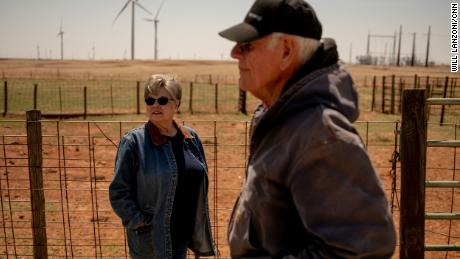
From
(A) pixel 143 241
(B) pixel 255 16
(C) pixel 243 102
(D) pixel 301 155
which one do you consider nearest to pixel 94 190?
(A) pixel 143 241

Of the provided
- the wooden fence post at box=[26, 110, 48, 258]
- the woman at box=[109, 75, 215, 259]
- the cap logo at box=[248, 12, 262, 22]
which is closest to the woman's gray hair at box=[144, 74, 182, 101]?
the woman at box=[109, 75, 215, 259]

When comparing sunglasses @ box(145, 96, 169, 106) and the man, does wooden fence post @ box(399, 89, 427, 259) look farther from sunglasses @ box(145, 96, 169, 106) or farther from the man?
the man

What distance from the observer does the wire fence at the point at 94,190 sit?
15.7 ft

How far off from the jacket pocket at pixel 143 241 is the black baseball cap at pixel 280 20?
1.89 metres

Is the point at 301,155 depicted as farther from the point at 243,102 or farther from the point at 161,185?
the point at 243,102

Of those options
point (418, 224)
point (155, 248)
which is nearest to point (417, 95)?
point (418, 224)

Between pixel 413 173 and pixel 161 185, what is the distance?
1.77m

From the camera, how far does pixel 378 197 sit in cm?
134

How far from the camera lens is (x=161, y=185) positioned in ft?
9.70

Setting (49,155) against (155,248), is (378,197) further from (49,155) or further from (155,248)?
(49,155)

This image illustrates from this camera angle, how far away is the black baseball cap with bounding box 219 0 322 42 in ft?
4.76

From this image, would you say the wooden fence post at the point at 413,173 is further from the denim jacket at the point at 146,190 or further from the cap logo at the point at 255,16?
the cap logo at the point at 255,16

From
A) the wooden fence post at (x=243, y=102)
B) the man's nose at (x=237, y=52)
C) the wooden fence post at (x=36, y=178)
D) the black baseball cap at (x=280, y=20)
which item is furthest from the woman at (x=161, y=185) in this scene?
the wooden fence post at (x=243, y=102)

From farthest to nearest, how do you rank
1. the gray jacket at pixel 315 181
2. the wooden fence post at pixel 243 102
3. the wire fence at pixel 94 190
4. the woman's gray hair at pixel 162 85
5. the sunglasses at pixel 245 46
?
the wooden fence post at pixel 243 102
the wire fence at pixel 94 190
the woman's gray hair at pixel 162 85
the sunglasses at pixel 245 46
the gray jacket at pixel 315 181
